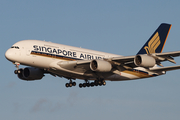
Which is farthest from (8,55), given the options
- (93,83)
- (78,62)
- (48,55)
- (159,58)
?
(159,58)

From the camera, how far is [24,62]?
42.6 m

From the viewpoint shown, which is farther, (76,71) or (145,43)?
(145,43)

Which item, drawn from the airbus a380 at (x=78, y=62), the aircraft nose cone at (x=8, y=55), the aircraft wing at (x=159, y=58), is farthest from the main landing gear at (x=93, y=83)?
the aircraft nose cone at (x=8, y=55)

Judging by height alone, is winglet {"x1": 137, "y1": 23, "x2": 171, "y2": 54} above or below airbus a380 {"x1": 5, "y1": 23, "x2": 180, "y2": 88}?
above

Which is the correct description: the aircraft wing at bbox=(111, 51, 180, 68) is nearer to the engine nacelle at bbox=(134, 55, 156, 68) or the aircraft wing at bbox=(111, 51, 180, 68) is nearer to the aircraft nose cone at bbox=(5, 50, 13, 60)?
the engine nacelle at bbox=(134, 55, 156, 68)

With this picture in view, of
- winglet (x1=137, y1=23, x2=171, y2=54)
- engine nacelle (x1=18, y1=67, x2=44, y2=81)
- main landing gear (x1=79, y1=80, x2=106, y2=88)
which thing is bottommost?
main landing gear (x1=79, y1=80, x2=106, y2=88)

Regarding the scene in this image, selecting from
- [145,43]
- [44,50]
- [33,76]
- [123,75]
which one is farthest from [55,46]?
[145,43]

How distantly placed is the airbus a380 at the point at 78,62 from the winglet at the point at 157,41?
4.01 meters

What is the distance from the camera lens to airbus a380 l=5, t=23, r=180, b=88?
42.5m

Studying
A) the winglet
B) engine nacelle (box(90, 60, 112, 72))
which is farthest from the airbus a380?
the winglet

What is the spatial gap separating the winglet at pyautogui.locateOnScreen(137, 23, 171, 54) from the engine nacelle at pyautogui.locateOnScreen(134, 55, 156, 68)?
10885 mm

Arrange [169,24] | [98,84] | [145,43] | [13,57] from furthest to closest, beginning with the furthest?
[169,24]
[145,43]
[98,84]
[13,57]

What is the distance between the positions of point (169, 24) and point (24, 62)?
90.3 ft

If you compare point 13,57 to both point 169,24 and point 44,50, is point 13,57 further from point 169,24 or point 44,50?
point 169,24
